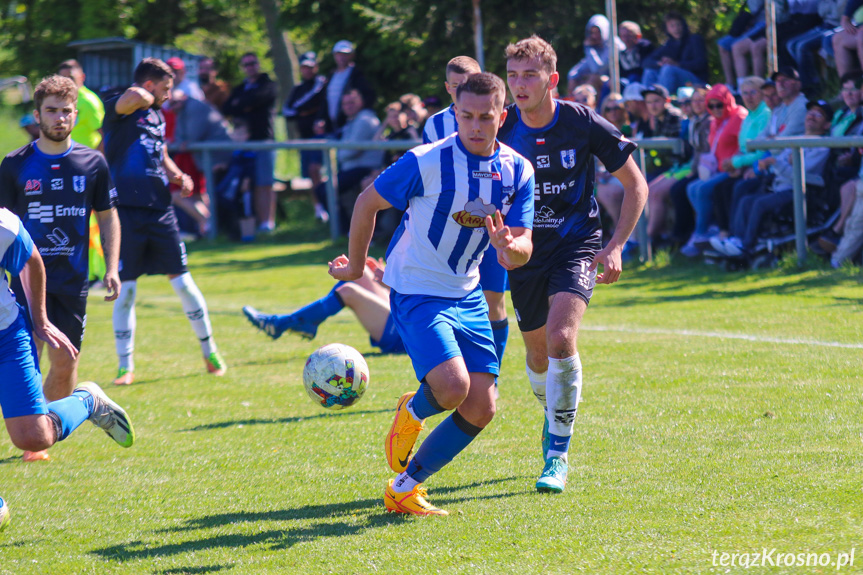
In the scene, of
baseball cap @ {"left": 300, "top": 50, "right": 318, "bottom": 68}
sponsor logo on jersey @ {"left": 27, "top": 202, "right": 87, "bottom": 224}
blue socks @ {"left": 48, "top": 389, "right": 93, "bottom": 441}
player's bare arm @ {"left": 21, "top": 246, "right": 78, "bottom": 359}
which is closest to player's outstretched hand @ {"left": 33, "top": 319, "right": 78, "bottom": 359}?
player's bare arm @ {"left": 21, "top": 246, "right": 78, "bottom": 359}

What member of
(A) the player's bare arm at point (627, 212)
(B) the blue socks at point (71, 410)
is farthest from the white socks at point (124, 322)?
(A) the player's bare arm at point (627, 212)

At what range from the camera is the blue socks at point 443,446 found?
502 cm

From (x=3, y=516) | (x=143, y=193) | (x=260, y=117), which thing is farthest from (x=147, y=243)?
(x=260, y=117)

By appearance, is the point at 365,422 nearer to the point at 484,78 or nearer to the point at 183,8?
the point at 484,78

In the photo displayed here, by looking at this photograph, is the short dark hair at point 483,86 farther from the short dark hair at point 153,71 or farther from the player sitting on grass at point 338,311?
the short dark hair at point 153,71

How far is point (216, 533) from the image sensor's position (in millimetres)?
4871

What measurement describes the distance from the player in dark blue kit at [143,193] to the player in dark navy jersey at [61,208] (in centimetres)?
177

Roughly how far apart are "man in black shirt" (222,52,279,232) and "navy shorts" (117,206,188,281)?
908 cm

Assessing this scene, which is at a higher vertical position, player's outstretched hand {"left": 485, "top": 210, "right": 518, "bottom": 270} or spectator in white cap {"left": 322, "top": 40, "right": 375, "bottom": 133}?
spectator in white cap {"left": 322, "top": 40, "right": 375, "bottom": 133}

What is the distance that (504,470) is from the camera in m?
5.62

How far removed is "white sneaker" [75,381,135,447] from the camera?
5.88 m

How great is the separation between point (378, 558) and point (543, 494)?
3.41 ft

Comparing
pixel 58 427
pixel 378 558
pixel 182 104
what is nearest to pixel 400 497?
pixel 378 558

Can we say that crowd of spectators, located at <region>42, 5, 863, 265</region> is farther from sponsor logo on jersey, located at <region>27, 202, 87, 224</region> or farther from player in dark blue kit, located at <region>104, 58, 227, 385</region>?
sponsor logo on jersey, located at <region>27, 202, 87, 224</region>
